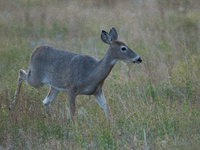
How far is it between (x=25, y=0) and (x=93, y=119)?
11.8m

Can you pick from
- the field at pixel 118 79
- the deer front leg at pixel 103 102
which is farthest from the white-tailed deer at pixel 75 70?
the field at pixel 118 79

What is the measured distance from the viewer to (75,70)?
20.2ft

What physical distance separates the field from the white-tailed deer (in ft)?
0.94

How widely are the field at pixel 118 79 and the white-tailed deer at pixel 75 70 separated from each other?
0.29 metres

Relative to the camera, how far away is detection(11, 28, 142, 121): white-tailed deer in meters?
5.82

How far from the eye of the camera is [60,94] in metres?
7.27

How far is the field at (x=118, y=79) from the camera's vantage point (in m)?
4.93

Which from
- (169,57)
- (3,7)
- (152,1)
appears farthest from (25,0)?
(169,57)

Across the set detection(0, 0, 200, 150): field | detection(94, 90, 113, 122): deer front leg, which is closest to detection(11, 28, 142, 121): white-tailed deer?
detection(94, 90, 113, 122): deer front leg

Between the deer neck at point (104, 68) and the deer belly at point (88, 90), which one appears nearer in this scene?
the deer neck at point (104, 68)

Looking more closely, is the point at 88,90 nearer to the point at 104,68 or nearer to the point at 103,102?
the point at 103,102

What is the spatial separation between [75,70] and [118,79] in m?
1.39

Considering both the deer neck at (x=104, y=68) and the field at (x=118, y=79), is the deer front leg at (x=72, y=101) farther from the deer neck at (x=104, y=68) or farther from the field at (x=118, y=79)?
the deer neck at (x=104, y=68)

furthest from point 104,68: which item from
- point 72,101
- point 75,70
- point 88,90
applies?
point 72,101
